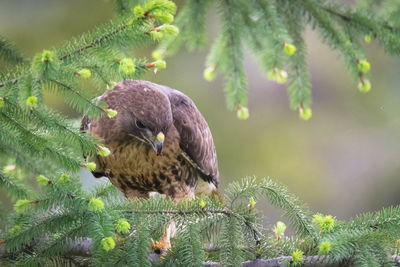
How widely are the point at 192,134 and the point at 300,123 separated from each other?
5836 millimetres

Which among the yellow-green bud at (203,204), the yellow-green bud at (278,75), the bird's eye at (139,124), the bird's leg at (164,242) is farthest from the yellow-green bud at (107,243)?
the yellow-green bud at (278,75)

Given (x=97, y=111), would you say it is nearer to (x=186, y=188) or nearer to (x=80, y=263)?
(x=80, y=263)

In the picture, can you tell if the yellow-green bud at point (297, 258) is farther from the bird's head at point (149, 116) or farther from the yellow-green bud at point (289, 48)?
the yellow-green bud at point (289, 48)

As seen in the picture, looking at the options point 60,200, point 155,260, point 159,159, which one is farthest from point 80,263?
point 159,159

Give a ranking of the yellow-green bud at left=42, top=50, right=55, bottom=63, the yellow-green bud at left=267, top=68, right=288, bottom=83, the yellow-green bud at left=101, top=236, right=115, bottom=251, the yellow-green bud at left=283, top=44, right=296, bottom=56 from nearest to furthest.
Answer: the yellow-green bud at left=42, top=50, right=55, bottom=63, the yellow-green bud at left=101, top=236, right=115, bottom=251, the yellow-green bud at left=283, top=44, right=296, bottom=56, the yellow-green bud at left=267, top=68, right=288, bottom=83

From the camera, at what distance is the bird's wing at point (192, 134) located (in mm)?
A: 3865

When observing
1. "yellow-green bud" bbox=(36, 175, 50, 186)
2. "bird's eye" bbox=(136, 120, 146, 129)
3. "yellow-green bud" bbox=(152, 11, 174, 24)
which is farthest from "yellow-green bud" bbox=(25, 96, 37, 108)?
"bird's eye" bbox=(136, 120, 146, 129)

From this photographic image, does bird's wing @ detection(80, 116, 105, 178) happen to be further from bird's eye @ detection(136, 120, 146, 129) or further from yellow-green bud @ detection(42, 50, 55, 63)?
yellow-green bud @ detection(42, 50, 55, 63)

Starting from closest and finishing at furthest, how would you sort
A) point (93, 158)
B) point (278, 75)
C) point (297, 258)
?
point (297, 258) → point (93, 158) → point (278, 75)

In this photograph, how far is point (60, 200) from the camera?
7.78 feet

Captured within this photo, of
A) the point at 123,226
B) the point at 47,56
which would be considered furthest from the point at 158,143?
the point at 47,56

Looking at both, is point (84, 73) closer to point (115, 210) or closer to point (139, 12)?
point (139, 12)

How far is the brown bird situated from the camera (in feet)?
11.7

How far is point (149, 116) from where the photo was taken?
3.52 meters
